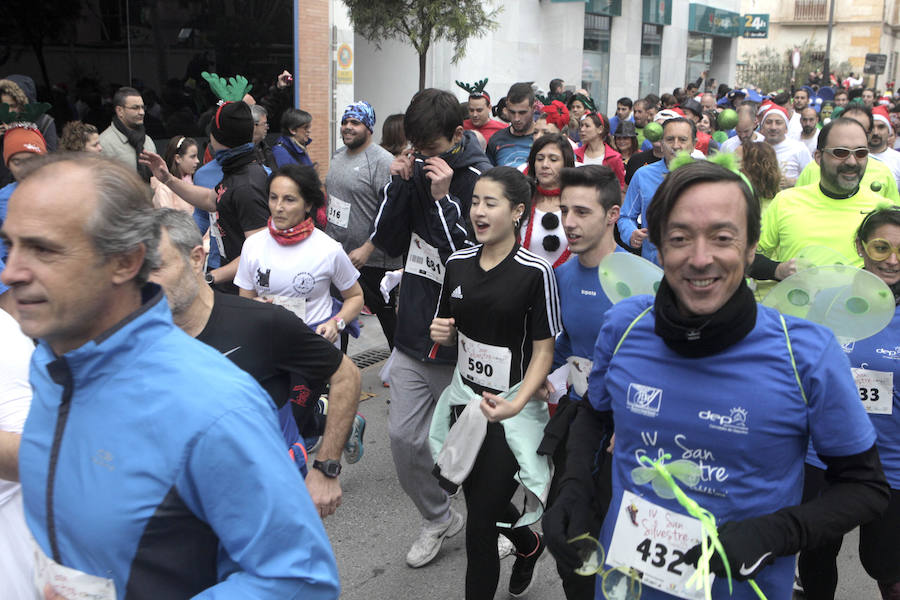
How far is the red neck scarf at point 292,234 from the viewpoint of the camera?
167 inches

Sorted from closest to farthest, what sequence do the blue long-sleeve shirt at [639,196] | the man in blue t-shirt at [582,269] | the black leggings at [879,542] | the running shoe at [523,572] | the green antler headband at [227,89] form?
1. the black leggings at [879,542]
2. the man in blue t-shirt at [582,269]
3. the running shoe at [523,572]
4. the green antler headband at [227,89]
5. the blue long-sleeve shirt at [639,196]

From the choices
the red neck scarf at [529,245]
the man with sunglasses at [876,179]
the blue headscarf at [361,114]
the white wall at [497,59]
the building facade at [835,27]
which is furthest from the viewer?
the building facade at [835,27]

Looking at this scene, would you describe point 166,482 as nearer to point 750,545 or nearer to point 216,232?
point 750,545

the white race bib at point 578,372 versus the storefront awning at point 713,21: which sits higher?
the storefront awning at point 713,21

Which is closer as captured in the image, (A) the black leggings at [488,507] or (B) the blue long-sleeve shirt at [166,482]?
(B) the blue long-sleeve shirt at [166,482]

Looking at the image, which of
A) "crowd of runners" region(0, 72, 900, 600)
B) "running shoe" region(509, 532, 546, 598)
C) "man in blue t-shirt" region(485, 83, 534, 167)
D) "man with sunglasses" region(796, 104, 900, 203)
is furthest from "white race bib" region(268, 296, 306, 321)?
"man in blue t-shirt" region(485, 83, 534, 167)

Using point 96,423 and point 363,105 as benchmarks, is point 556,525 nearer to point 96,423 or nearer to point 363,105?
point 96,423

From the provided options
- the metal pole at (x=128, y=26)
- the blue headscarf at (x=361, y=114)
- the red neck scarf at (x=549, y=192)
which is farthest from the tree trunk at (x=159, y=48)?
the red neck scarf at (x=549, y=192)

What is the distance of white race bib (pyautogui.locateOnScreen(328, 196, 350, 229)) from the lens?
611cm

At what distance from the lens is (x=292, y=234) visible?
4.23 metres

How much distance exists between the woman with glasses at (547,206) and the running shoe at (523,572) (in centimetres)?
146

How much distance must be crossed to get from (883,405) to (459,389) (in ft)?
5.34

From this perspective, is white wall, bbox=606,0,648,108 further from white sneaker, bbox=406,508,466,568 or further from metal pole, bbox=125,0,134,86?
white sneaker, bbox=406,508,466,568

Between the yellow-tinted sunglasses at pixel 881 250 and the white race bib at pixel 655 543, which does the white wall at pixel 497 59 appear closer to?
the yellow-tinted sunglasses at pixel 881 250
